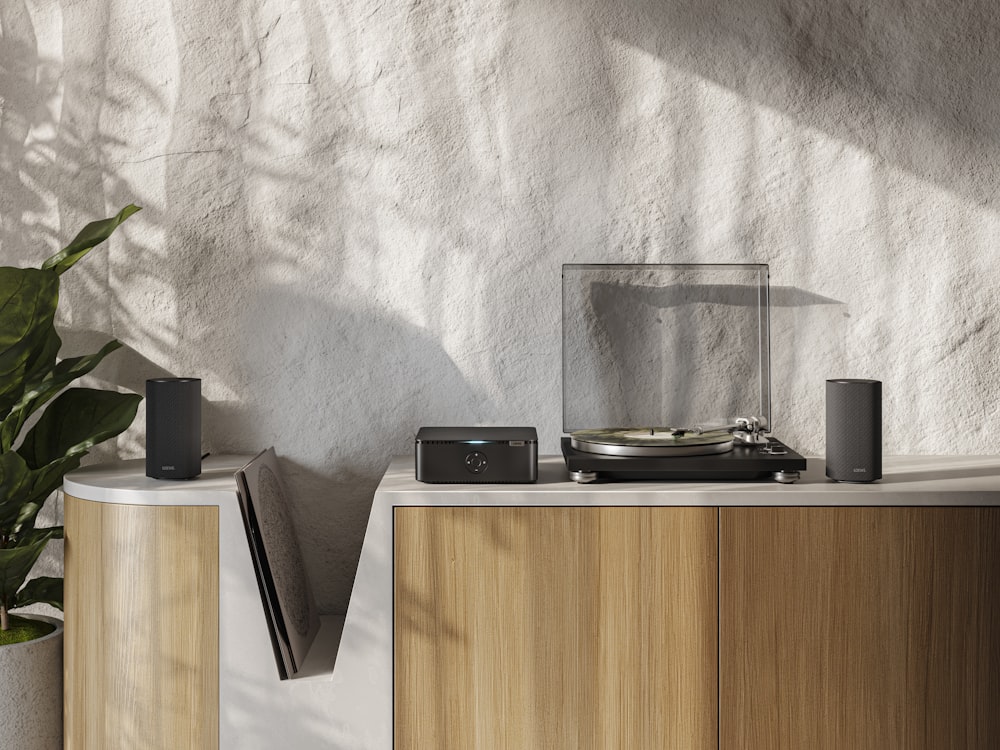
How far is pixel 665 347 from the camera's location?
6.92 ft

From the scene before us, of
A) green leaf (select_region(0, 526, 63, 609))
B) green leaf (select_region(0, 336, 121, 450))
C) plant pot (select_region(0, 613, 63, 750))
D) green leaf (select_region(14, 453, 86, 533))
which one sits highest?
green leaf (select_region(0, 336, 121, 450))

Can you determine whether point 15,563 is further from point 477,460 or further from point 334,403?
point 477,460

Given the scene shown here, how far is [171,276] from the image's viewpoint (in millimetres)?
2145

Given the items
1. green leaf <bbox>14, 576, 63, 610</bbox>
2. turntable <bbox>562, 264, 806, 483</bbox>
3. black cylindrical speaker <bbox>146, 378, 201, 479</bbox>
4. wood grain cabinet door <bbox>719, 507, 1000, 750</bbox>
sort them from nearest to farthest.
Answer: wood grain cabinet door <bbox>719, 507, 1000, 750</bbox>, black cylindrical speaker <bbox>146, 378, 201, 479</bbox>, green leaf <bbox>14, 576, 63, 610</bbox>, turntable <bbox>562, 264, 806, 483</bbox>

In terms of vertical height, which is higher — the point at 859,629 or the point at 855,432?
the point at 855,432

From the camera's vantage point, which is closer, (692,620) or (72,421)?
(692,620)

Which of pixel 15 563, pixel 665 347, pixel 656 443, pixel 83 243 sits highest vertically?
pixel 83 243

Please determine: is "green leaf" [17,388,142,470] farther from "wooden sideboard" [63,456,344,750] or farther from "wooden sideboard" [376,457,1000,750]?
"wooden sideboard" [376,457,1000,750]

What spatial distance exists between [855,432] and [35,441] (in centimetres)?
171

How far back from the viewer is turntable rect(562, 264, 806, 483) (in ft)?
6.88

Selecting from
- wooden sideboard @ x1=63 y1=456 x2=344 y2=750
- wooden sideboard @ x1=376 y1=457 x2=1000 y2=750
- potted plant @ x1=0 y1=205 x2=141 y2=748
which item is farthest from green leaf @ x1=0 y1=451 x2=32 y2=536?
wooden sideboard @ x1=376 y1=457 x2=1000 y2=750

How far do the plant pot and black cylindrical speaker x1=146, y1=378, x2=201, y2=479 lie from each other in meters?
0.43

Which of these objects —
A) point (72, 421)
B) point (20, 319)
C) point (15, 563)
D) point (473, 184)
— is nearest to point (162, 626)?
point (15, 563)

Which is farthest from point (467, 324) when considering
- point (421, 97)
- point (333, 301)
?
point (421, 97)
